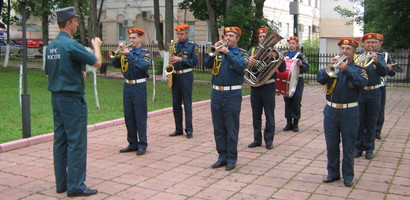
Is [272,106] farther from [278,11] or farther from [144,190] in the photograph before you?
[278,11]

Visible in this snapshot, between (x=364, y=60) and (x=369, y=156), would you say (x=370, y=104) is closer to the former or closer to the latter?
(x=369, y=156)

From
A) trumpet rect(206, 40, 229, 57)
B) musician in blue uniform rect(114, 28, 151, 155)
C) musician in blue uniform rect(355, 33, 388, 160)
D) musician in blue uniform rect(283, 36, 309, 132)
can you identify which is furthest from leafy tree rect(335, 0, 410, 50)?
trumpet rect(206, 40, 229, 57)

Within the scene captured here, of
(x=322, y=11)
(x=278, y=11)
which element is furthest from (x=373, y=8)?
(x=322, y=11)

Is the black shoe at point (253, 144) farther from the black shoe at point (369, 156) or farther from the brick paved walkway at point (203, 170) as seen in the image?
the black shoe at point (369, 156)

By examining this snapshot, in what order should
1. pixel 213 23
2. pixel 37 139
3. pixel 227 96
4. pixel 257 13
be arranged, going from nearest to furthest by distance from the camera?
pixel 227 96 → pixel 37 139 → pixel 213 23 → pixel 257 13

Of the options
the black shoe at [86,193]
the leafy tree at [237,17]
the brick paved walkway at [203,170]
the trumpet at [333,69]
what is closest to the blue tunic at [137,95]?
the brick paved walkway at [203,170]

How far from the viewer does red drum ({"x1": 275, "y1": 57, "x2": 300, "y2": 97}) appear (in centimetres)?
922

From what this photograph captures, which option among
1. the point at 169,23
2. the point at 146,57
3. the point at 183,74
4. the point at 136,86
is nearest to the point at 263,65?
the point at 183,74

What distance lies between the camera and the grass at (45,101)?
970cm

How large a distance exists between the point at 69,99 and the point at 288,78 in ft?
16.0

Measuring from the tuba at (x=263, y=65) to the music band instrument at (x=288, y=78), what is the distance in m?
1.16

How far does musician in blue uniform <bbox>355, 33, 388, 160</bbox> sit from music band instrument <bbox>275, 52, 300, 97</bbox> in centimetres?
184

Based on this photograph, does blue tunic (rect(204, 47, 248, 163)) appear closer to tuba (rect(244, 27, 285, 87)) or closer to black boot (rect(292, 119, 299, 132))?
tuba (rect(244, 27, 285, 87))

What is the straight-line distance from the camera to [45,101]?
1320 cm
